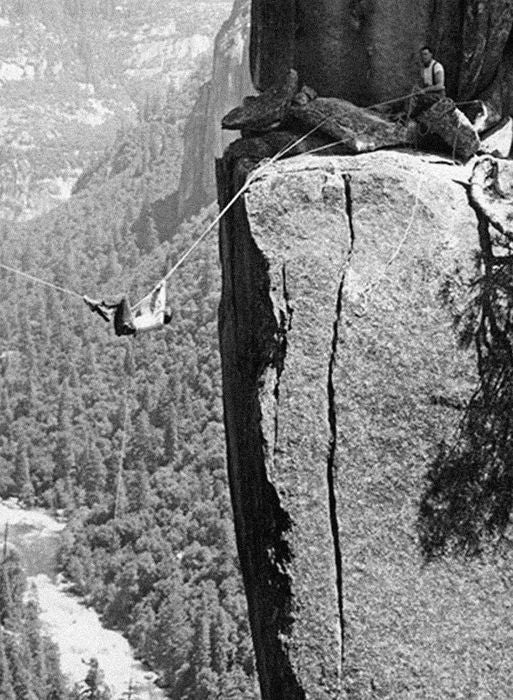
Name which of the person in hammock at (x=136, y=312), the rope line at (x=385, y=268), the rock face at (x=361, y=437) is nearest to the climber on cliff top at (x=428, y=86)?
the rock face at (x=361, y=437)

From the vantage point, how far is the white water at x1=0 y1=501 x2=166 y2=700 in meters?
50.8

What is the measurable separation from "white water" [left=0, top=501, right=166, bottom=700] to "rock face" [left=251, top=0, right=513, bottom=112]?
3976 cm

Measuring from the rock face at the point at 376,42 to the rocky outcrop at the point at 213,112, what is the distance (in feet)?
279

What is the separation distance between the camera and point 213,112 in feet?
339

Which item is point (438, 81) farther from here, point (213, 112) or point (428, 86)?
point (213, 112)

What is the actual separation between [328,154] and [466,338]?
209 centimetres

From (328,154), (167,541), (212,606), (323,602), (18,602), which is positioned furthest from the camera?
(167,541)

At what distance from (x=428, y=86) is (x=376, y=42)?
0.76 meters

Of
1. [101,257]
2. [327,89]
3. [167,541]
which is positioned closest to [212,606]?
[167,541]

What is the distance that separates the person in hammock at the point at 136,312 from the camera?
951 centimetres

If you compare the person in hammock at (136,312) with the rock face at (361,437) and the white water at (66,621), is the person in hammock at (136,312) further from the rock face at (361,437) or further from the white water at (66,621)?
the white water at (66,621)

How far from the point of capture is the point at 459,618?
27.7ft

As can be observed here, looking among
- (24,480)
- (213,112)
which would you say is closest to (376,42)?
(24,480)

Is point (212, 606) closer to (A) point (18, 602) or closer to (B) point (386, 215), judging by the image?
(A) point (18, 602)
